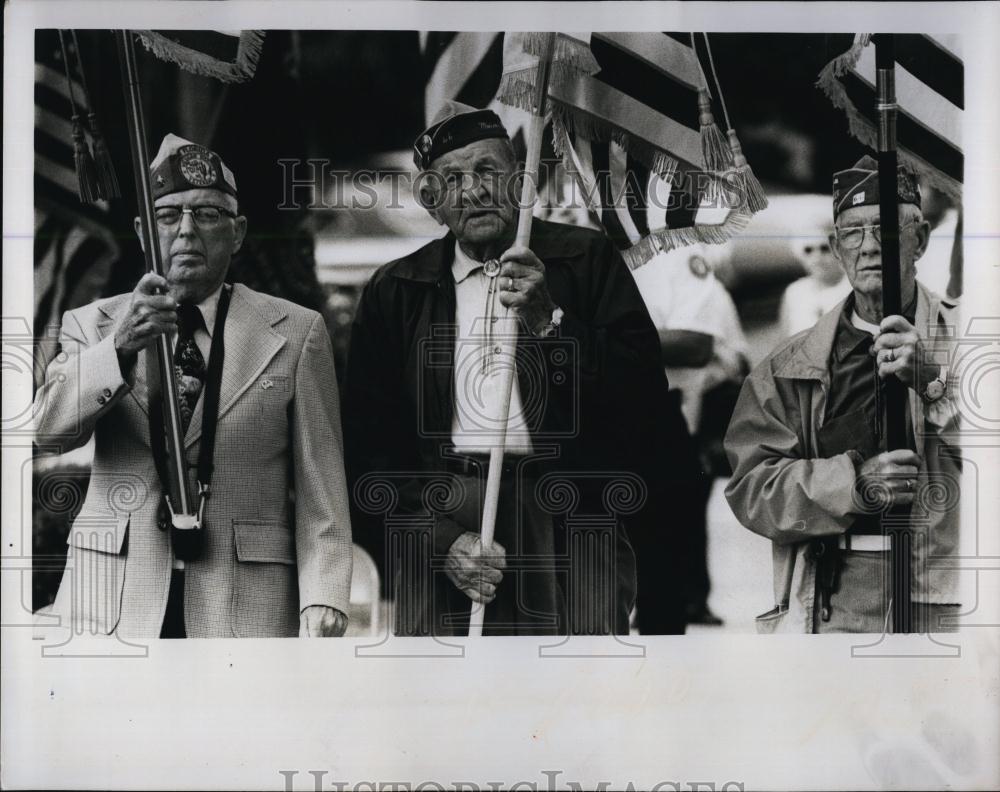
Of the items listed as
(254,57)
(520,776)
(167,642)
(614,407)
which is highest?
(254,57)

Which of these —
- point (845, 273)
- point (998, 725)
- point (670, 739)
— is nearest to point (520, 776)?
point (670, 739)

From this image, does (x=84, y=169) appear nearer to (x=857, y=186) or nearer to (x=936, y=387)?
(x=857, y=186)

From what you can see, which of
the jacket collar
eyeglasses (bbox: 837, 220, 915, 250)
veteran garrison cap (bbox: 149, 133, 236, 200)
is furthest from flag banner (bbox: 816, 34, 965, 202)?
veteran garrison cap (bbox: 149, 133, 236, 200)

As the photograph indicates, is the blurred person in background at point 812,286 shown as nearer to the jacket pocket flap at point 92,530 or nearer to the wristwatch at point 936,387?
the wristwatch at point 936,387

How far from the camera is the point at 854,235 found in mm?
4129

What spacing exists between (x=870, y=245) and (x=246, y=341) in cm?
207

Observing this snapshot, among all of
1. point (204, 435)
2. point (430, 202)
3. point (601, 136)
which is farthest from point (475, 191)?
point (204, 435)

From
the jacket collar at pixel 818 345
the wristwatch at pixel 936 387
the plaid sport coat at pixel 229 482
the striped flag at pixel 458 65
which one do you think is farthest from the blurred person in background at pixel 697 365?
the plaid sport coat at pixel 229 482

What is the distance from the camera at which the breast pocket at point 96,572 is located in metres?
4.05

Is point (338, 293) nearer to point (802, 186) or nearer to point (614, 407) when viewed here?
point (614, 407)

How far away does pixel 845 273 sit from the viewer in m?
4.13

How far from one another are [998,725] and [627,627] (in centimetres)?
128

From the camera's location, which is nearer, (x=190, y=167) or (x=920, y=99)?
Result: (x=190, y=167)

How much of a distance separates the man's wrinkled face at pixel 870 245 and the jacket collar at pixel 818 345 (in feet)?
0.21
